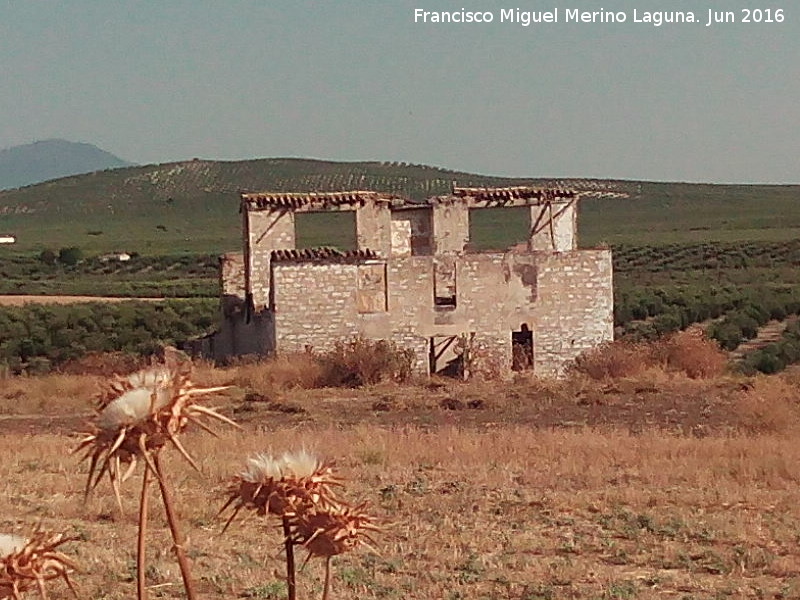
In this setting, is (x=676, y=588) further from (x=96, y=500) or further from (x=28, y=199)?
(x=28, y=199)

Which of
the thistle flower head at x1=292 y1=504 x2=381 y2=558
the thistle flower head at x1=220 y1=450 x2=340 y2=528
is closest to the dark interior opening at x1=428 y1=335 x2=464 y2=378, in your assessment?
the thistle flower head at x1=292 y1=504 x2=381 y2=558

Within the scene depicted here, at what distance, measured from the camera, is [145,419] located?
2.86 metres

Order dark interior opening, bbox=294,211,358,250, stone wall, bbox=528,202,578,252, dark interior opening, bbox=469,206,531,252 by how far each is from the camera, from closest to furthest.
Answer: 1. stone wall, bbox=528,202,578,252
2. dark interior opening, bbox=294,211,358,250
3. dark interior opening, bbox=469,206,531,252

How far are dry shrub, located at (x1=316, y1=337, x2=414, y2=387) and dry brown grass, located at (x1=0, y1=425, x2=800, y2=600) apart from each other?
840 cm

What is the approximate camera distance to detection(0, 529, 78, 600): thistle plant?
8.80 feet

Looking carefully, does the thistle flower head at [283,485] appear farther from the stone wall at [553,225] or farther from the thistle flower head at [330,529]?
the stone wall at [553,225]

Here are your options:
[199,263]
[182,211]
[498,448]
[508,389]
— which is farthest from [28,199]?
[498,448]

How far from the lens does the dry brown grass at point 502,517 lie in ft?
29.8

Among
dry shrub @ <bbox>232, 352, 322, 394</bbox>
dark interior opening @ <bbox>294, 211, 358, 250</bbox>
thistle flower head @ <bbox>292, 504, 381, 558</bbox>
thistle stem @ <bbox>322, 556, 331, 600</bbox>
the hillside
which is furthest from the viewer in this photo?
the hillside

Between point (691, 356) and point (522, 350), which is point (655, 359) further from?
point (522, 350)

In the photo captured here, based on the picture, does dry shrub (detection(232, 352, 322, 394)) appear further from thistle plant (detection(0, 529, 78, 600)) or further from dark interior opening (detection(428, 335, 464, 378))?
thistle plant (detection(0, 529, 78, 600))

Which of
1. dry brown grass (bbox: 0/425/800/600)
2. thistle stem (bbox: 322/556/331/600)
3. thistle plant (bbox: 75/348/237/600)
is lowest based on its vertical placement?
dry brown grass (bbox: 0/425/800/600)

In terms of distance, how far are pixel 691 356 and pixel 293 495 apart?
26324 mm

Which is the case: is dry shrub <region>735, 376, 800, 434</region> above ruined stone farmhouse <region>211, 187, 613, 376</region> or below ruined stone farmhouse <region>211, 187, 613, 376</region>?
below
